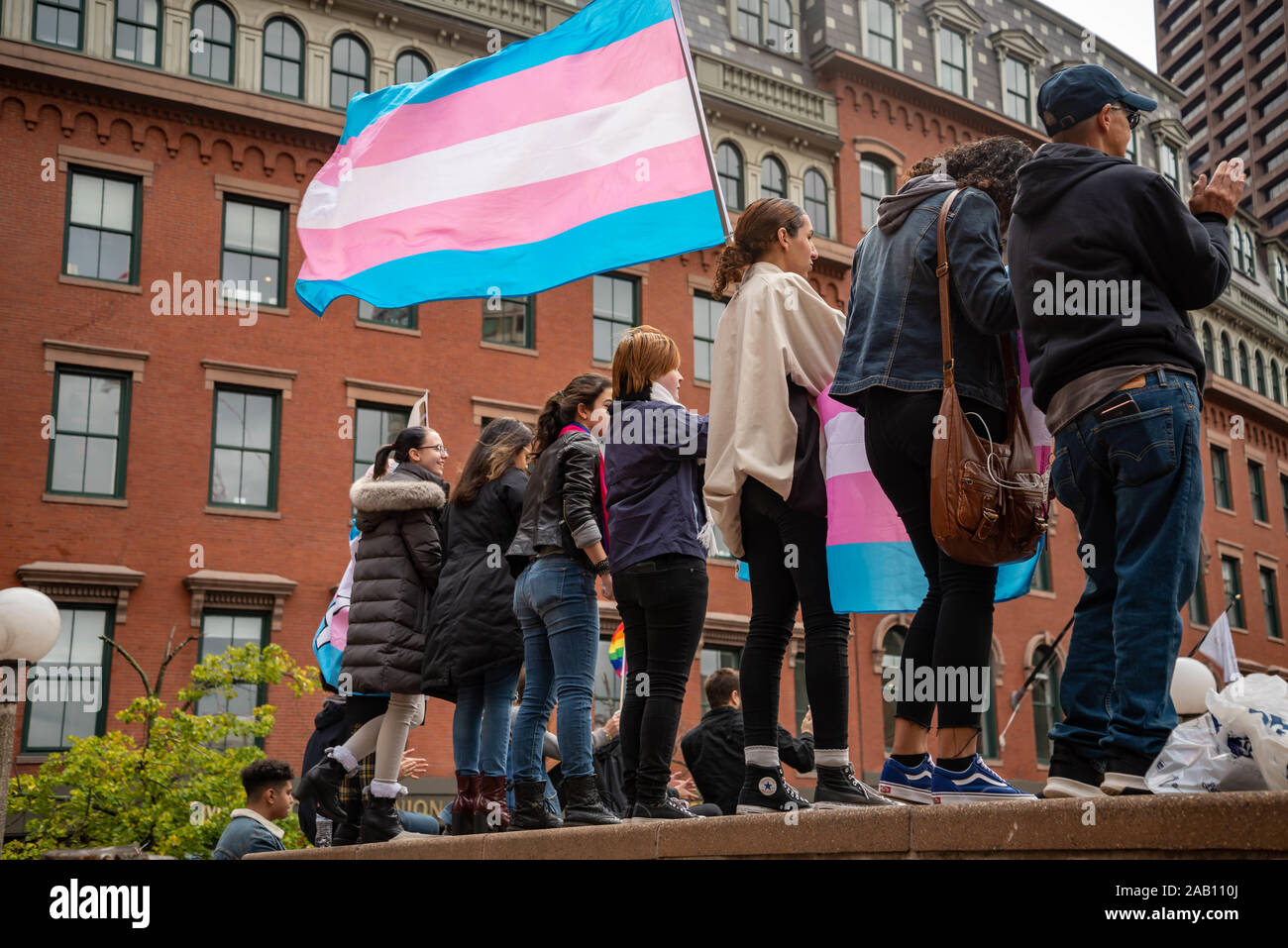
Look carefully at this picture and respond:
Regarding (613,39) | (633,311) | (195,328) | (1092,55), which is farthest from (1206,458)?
(613,39)

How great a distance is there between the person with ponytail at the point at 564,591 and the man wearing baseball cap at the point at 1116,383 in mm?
2661

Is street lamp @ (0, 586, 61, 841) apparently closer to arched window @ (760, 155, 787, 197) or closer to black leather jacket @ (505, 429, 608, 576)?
black leather jacket @ (505, 429, 608, 576)

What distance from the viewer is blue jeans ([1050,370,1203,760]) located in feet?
12.3

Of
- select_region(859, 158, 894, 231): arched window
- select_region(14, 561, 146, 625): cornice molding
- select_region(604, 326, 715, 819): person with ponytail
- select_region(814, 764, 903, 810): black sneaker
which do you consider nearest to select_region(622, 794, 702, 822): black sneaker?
A: select_region(604, 326, 715, 819): person with ponytail

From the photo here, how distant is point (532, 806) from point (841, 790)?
7.07 feet

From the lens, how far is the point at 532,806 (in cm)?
666

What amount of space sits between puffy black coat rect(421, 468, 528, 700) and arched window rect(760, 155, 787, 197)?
23.2m

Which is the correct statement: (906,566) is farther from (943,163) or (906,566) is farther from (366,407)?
(366,407)

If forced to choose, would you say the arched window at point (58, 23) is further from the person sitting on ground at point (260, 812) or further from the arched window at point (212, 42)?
the person sitting on ground at point (260, 812)

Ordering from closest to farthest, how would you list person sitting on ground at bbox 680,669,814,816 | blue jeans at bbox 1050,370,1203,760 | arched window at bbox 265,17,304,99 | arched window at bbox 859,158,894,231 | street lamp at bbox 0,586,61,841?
blue jeans at bbox 1050,370,1203,760 < person sitting on ground at bbox 680,669,814,816 < street lamp at bbox 0,586,61,841 < arched window at bbox 265,17,304,99 < arched window at bbox 859,158,894,231

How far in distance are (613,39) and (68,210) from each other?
53.2ft

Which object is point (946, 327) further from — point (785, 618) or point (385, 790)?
point (385, 790)

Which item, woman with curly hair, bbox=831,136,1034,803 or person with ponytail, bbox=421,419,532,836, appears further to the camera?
person with ponytail, bbox=421,419,532,836

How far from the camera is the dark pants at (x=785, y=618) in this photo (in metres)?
5.06
